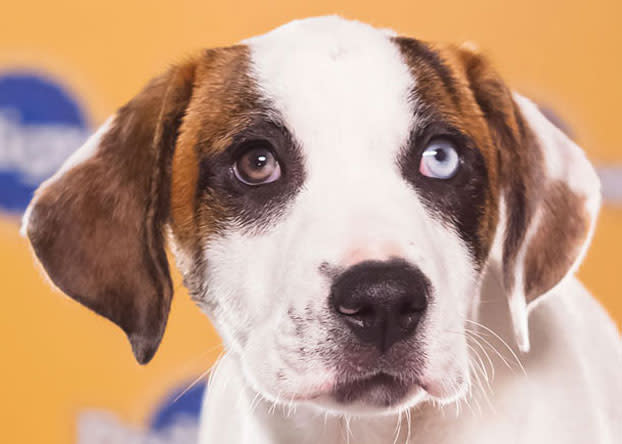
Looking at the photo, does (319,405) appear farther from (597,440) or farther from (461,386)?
(597,440)

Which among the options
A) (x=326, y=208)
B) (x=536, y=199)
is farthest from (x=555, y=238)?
(x=326, y=208)

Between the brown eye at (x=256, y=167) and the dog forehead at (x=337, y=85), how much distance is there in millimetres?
66

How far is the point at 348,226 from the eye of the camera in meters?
1.23

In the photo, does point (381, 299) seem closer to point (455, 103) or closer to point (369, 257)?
point (369, 257)

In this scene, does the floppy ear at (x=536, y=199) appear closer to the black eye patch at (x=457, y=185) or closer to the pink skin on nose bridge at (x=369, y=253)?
the black eye patch at (x=457, y=185)

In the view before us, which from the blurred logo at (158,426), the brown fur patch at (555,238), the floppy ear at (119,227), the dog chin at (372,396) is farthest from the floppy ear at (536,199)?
the blurred logo at (158,426)

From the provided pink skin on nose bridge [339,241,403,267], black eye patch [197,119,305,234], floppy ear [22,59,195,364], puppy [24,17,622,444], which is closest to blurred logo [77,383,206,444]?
puppy [24,17,622,444]

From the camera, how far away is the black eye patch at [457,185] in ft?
4.60

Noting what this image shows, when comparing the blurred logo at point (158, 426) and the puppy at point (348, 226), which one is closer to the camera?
the puppy at point (348, 226)

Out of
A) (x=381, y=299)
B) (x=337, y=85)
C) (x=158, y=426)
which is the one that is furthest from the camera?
(x=158, y=426)

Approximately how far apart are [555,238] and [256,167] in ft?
1.79

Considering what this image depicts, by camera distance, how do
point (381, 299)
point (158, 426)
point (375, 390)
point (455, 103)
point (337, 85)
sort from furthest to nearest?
point (158, 426), point (455, 103), point (337, 85), point (375, 390), point (381, 299)

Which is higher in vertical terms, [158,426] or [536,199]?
[536,199]

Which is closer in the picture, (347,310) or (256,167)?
(347,310)
